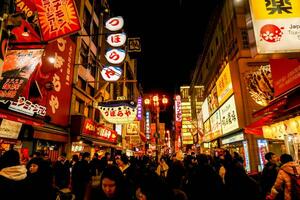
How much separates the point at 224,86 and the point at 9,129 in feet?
52.1

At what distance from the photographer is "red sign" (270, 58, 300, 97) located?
7.68 metres

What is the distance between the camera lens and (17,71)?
26.4 ft

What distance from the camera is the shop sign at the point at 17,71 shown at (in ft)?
24.8

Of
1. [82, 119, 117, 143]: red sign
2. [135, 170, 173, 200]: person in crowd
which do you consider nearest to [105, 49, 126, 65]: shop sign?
[82, 119, 117, 143]: red sign

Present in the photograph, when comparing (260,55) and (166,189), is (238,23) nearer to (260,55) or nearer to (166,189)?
(260,55)

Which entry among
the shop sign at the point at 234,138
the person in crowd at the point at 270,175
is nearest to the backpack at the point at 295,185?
the person in crowd at the point at 270,175

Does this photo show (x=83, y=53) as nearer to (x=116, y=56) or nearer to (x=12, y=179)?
(x=116, y=56)

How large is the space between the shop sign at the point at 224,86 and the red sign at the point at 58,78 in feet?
41.5

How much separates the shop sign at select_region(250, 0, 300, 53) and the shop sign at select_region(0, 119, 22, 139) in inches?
393

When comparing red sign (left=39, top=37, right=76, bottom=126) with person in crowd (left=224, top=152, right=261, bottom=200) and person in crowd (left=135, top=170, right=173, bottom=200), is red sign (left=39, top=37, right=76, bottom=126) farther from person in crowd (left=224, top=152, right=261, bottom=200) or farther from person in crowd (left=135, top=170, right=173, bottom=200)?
person in crowd (left=135, top=170, right=173, bottom=200)

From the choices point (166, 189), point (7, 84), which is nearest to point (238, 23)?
point (7, 84)

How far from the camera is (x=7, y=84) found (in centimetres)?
773

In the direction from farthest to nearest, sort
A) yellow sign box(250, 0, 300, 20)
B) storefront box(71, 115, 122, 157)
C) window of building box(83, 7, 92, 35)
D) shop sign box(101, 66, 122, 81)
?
window of building box(83, 7, 92, 35)
shop sign box(101, 66, 122, 81)
storefront box(71, 115, 122, 157)
yellow sign box(250, 0, 300, 20)

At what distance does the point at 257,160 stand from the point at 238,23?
10.6 m
